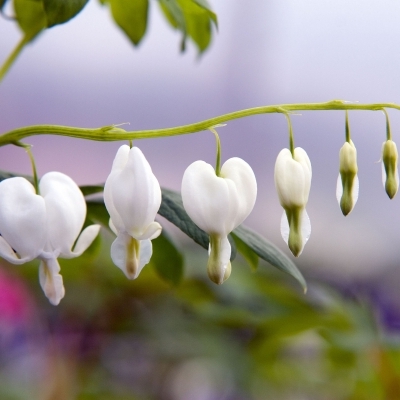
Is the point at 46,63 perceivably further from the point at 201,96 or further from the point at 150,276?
the point at 150,276

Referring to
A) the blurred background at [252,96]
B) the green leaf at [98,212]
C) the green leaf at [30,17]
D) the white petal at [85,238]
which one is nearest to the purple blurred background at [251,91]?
the blurred background at [252,96]

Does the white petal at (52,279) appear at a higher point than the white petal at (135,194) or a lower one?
lower

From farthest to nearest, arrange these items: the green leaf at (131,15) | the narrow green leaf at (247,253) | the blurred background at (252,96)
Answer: the blurred background at (252,96), the green leaf at (131,15), the narrow green leaf at (247,253)

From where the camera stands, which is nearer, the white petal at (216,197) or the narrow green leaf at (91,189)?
the white petal at (216,197)

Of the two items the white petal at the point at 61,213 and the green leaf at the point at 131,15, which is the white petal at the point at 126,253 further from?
the green leaf at the point at 131,15

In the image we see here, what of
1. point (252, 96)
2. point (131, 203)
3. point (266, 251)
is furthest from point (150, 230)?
point (252, 96)

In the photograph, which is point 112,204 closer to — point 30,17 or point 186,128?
point 186,128
